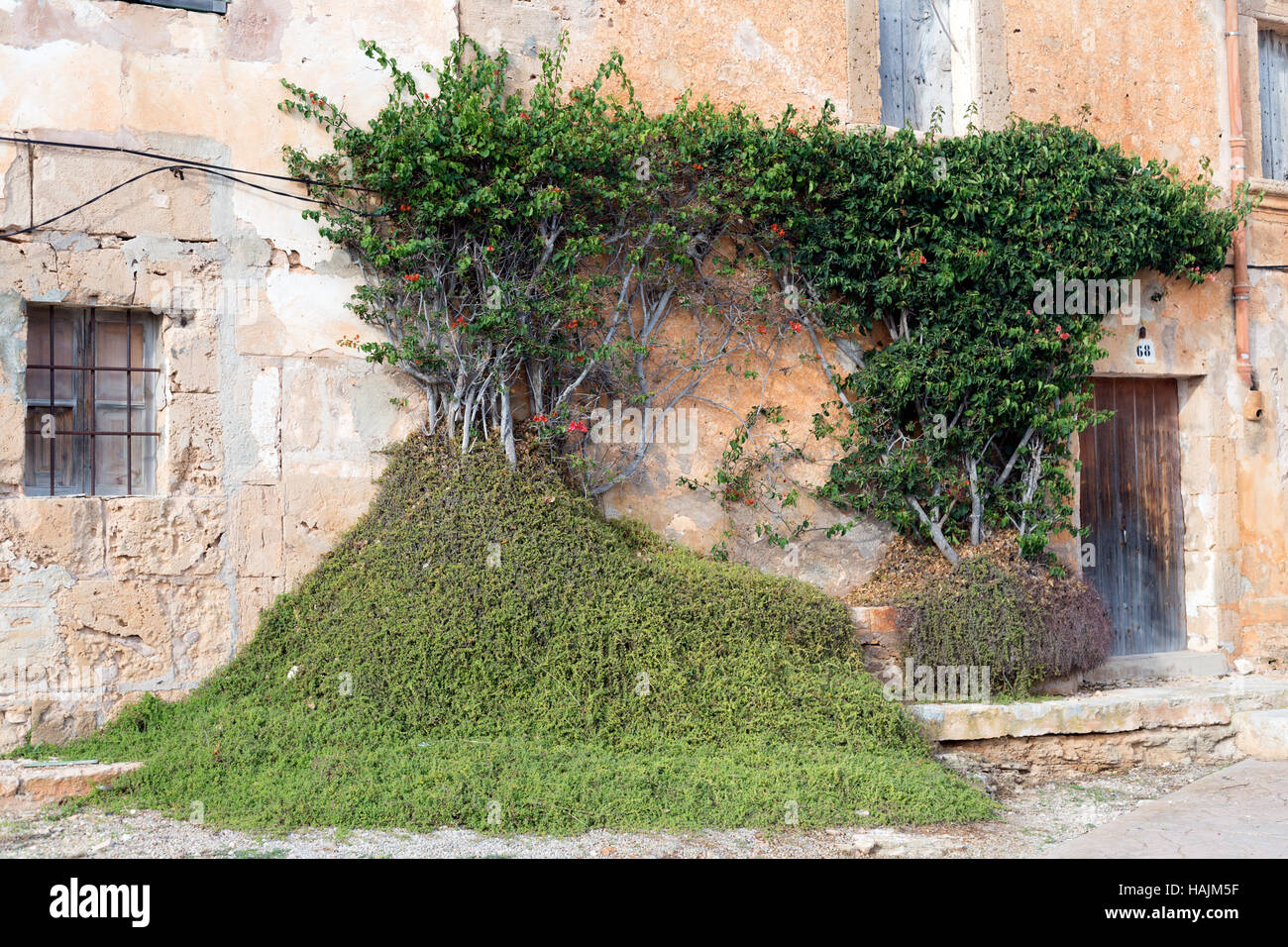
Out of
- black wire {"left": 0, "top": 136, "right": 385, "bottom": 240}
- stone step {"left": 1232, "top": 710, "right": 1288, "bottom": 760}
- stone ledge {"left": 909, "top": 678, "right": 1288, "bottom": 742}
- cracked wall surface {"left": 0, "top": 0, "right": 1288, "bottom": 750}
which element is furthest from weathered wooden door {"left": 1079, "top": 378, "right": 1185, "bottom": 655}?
black wire {"left": 0, "top": 136, "right": 385, "bottom": 240}

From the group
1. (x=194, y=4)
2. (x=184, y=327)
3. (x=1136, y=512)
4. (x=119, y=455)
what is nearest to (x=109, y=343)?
(x=184, y=327)

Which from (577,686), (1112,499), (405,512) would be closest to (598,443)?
(405,512)

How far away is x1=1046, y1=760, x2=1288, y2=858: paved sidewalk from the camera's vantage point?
15.4 ft

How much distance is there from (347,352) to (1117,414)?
5720 mm

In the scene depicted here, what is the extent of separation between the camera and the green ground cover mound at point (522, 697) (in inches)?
192

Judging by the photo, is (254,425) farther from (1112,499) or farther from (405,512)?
(1112,499)

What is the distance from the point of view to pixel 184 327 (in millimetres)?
6043

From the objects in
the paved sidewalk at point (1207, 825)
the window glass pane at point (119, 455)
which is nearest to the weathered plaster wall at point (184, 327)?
the window glass pane at point (119, 455)

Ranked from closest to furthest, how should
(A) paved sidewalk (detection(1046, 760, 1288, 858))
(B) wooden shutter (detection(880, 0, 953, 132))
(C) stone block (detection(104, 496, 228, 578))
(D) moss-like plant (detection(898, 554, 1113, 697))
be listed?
(A) paved sidewalk (detection(1046, 760, 1288, 858)) → (C) stone block (detection(104, 496, 228, 578)) → (D) moss-like plant (detection(898, 554, 1113, 697)) → (B) wooden shutter (detection(880, 0, 953, 132))

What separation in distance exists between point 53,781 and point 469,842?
2066mm

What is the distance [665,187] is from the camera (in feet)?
22.1

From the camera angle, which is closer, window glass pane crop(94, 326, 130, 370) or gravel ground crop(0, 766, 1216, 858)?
gravel ground crop(0, 766, 1216, 858)

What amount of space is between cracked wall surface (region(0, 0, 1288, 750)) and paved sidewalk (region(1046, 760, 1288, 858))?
2.38 metres

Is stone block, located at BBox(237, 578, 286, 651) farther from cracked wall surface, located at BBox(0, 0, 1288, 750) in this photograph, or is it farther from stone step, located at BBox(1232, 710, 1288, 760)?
stone step, located at BBox(1232, 710, 1288, 760)
